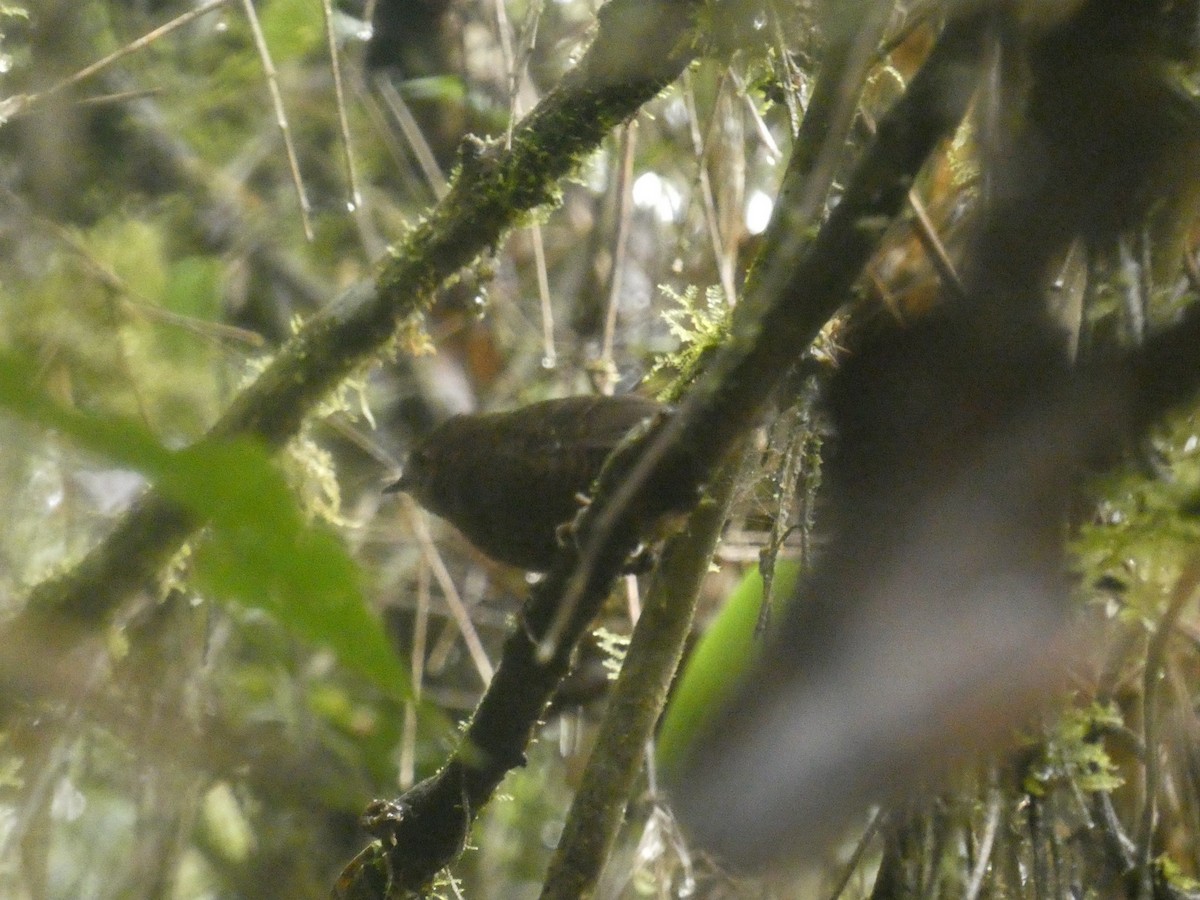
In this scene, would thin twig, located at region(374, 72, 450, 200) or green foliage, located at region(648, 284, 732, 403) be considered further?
thin twig, located at region(374, 72, 450, 200)

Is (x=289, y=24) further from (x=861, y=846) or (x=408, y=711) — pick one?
(x=861, y=846)

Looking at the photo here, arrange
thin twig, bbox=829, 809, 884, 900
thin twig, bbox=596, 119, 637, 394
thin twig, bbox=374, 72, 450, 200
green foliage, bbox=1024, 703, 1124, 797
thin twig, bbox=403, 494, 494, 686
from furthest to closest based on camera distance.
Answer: thin twig, bbox=374, 72, 450, 200, thin twig, bbox=403, 494, 494, 686, thin twig, bbox=596, 119, 637, 394, green foliage, bbox=1024, 703, 1124, 797, thin twig, bbox=829, 809, 884, 900

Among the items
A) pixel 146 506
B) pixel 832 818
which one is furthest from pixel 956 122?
pixel 146 506

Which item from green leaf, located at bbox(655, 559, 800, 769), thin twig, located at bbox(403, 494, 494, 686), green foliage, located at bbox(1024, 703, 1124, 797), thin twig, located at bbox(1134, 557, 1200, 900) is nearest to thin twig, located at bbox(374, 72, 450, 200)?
thin twig, located at bbox(403, 494, 494, 686)

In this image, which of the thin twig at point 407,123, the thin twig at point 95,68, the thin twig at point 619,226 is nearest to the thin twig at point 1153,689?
the thin twig at point 619,226

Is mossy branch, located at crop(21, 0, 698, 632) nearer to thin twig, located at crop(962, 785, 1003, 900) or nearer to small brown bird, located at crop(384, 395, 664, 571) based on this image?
small brown bird, located at crop(384, 395, 664, 571)

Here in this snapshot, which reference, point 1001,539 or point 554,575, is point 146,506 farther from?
point 1001,539

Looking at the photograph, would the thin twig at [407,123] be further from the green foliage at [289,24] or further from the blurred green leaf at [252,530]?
the blurred green leaf at [252,530]
